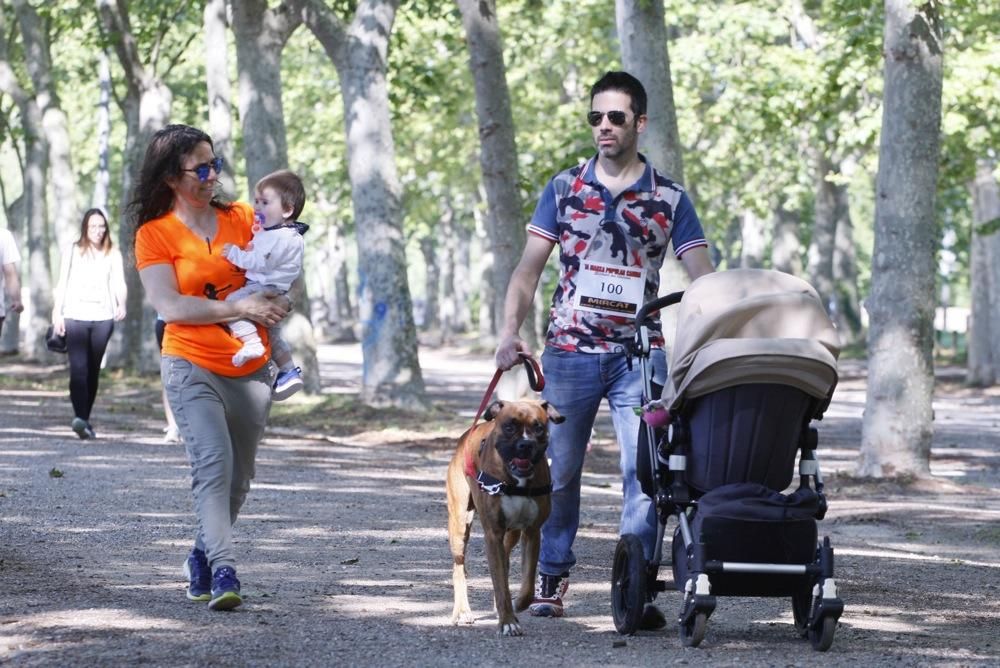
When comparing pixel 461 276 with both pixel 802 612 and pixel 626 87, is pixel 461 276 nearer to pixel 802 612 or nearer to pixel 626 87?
pixel 626 87

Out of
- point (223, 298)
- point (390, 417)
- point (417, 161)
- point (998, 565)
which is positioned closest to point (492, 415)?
point (223, 298)

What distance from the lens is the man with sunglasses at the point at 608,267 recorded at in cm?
779

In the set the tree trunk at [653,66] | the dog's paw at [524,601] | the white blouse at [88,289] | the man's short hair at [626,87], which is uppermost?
the tree trunk at [653,66]

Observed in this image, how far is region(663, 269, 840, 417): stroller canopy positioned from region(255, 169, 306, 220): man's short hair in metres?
1.80

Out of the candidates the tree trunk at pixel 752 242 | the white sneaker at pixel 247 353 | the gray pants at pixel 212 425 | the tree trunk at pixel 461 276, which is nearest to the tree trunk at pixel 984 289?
the tree trunk at pixel 752 242

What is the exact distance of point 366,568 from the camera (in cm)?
980

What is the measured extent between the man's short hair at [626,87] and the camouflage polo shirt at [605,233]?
239 mm

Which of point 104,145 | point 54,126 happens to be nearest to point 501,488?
point 104,145

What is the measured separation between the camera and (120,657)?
6.44 m

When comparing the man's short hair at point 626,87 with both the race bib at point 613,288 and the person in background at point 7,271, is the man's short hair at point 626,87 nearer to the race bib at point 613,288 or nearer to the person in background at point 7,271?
the race bib at point 613,288

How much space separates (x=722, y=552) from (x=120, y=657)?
2246 millimetres

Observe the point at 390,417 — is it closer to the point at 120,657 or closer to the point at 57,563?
the point at 57,563

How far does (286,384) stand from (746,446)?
2.24 meters

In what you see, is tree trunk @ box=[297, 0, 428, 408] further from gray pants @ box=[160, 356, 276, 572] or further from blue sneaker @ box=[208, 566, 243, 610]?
blue sneaker @ box=[208, 566, 243, 610]
